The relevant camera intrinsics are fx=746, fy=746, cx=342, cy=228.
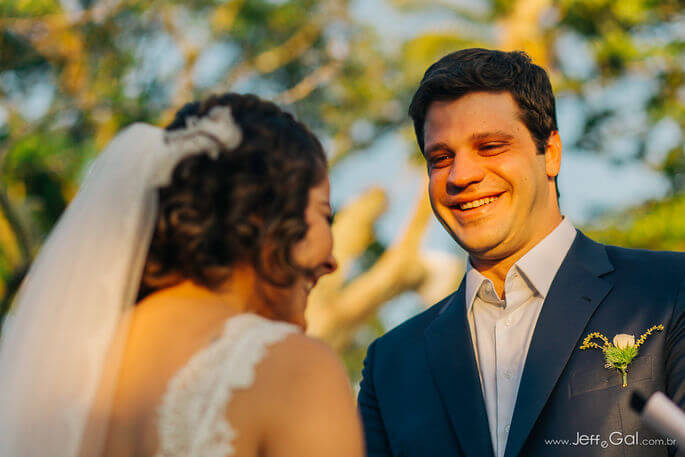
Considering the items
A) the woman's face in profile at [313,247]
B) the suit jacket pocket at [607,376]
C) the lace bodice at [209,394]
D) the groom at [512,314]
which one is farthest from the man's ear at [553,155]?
the lace bodice at [209,394]

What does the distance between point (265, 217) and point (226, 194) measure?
12 centimetres

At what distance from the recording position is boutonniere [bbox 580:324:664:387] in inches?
105

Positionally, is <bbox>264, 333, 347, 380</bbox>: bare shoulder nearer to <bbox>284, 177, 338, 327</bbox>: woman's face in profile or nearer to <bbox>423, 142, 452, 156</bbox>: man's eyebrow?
<bbox>284, 177, 338, 327</bbox>: woman's face in profile

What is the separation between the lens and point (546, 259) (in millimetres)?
3146

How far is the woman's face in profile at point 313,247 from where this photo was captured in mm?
2004

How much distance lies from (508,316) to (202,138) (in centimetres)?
169

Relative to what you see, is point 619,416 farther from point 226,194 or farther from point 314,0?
point 314,0

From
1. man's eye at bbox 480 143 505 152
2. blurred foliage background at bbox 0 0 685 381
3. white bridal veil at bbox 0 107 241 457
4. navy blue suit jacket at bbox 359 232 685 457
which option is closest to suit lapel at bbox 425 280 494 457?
navy blue suit jacket at bbox 359 232 685 457

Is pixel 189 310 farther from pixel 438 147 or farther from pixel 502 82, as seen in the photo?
pixel 502 82

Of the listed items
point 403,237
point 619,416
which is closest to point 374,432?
point 619,416

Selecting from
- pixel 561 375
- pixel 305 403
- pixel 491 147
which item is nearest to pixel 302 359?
pixel 305 403

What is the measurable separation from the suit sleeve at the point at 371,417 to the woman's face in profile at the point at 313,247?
4.16 feet

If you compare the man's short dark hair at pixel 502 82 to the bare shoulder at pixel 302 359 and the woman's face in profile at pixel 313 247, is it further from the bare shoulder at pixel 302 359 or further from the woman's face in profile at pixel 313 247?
the bare shoulder at pixel 302 359

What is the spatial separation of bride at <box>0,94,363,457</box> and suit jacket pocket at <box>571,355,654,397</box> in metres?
1.19
